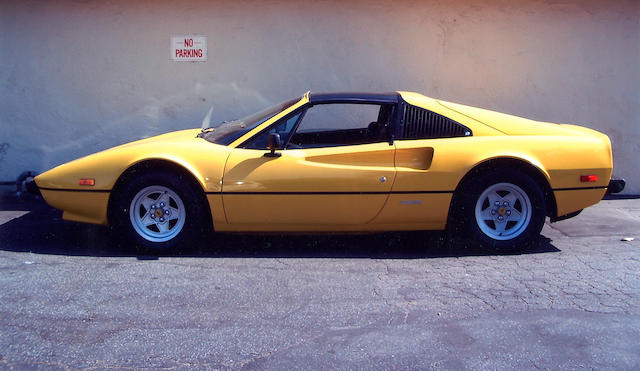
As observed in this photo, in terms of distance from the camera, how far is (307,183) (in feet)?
16.4

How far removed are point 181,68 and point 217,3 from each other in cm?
89

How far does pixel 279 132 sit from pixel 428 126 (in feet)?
4.02

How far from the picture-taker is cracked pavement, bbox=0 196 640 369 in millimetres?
3316

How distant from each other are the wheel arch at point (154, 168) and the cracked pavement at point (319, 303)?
450 millimetres

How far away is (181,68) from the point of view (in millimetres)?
7766

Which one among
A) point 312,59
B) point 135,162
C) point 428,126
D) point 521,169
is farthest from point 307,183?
point 312,59

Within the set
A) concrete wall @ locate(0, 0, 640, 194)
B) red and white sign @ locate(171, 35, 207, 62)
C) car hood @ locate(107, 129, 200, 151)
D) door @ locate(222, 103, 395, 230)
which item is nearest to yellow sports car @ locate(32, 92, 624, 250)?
door @ locate(222, 103, 395, 230)

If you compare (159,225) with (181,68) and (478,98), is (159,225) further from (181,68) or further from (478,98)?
(478,98)

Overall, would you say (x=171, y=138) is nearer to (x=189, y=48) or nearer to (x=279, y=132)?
(x=279, y=132)

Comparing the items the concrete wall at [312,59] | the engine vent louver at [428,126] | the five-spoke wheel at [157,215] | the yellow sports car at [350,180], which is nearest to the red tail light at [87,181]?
the yellow sports car at [350,180]

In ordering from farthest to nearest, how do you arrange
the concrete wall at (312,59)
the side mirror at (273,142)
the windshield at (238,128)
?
the concrete wall at (312,59)
the windshield at (238,128)
the side mirror at (273,142)

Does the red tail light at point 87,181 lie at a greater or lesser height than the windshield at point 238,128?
lesser

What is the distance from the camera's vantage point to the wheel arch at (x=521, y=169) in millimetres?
5121

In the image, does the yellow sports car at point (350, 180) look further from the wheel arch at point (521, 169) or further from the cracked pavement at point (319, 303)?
the cracked pavement at point (319, 303)
